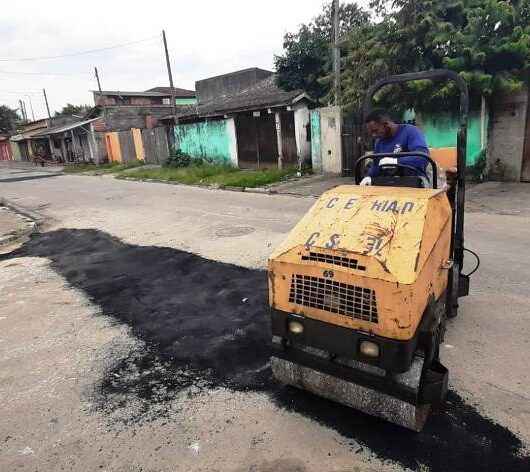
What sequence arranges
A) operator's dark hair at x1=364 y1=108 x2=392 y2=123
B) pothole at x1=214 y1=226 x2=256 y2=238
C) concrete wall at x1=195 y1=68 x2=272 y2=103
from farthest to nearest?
concrete wall at x1=195 y1=68 x2=272 y2=103 → pothole at x1=214 y1=226 x2=256 y2=238 → operator's dark hair at x1=364 y1=108 x2=392 y2=123

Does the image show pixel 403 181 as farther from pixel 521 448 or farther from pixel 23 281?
pixel 23 281

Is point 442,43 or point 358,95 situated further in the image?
point 358,95

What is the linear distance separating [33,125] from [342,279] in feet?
176

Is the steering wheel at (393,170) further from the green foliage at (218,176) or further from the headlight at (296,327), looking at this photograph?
the green foliage at (218,176)

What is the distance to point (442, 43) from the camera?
10.1 meters

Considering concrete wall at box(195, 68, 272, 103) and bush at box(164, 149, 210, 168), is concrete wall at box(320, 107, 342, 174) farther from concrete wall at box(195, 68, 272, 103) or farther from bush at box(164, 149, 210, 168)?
concrete wall at box(195, 68, 272, 103)

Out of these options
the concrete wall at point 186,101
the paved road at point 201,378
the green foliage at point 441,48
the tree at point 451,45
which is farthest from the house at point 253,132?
the concrete wall at point 186,101

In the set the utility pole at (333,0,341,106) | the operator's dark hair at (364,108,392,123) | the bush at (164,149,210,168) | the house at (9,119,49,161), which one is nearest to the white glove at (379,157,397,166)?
the operator's dark hair at (364,108,392,123)

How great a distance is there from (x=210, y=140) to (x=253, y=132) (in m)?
3.31

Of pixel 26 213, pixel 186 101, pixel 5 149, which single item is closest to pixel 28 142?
pixel 5 149

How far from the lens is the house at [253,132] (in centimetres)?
1560

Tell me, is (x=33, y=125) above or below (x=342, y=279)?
above

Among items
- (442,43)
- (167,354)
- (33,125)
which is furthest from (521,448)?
(33,125)

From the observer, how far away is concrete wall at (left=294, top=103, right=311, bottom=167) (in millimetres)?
15500
